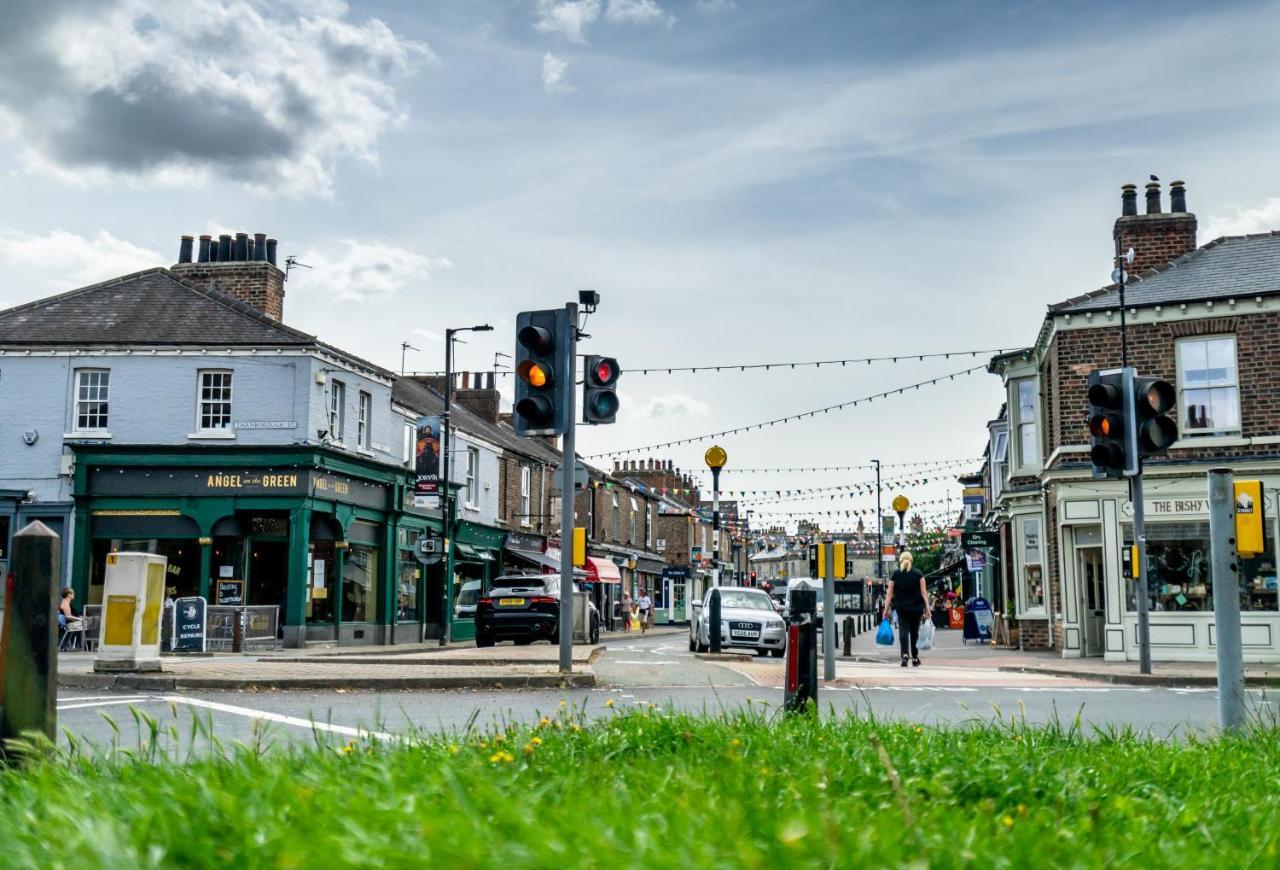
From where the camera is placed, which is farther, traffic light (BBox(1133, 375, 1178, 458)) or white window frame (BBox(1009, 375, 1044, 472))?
white window frame (BBox(1009, 375, 1044, 472))

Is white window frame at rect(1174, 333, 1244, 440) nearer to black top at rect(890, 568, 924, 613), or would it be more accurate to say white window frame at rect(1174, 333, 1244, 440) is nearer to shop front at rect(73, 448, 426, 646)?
black top at rect(890, 568, 924, 613)

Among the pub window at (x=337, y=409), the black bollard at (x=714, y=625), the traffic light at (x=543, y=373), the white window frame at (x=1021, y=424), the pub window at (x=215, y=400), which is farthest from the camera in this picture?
the pub window at (x=337, y=409)

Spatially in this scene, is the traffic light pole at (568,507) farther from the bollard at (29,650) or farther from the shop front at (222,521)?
the shop front at (222,521)

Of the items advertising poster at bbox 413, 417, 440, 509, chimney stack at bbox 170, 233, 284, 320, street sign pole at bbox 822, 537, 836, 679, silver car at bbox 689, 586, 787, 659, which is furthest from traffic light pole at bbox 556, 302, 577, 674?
chimney stack at bbox 170, 233, 284, 320

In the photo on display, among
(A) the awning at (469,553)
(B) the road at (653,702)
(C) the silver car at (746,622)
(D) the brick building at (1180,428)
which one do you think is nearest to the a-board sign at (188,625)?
(C) the silver car at (746,622)

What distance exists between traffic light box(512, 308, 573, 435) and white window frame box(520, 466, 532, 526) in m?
33.1

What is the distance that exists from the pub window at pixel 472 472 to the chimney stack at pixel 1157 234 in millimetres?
22118

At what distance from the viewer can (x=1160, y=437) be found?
38.8 feet

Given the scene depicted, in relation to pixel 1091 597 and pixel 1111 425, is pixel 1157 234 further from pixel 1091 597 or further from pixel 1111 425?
pixel 1111 425

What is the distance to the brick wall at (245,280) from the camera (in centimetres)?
3366

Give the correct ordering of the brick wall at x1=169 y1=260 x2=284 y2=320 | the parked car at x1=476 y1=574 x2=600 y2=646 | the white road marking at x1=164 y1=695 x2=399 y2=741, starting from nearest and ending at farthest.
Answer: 1. the white road marking at x1=164 y1=695 x2=399 y2=741
2. the parked car at x1=476 y1=574 x2=600 y2=646
3. the brick wall at x1=169 y1=260 x2=284 y2=320

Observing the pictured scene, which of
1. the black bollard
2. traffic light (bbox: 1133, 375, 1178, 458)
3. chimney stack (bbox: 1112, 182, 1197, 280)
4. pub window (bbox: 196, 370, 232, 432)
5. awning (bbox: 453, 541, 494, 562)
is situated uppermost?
chimney stack (bbox: 1112, 182, 1197, 280)

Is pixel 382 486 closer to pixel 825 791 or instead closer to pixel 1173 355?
pixel 1173 355

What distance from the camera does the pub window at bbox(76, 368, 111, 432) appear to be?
30.9 meters
